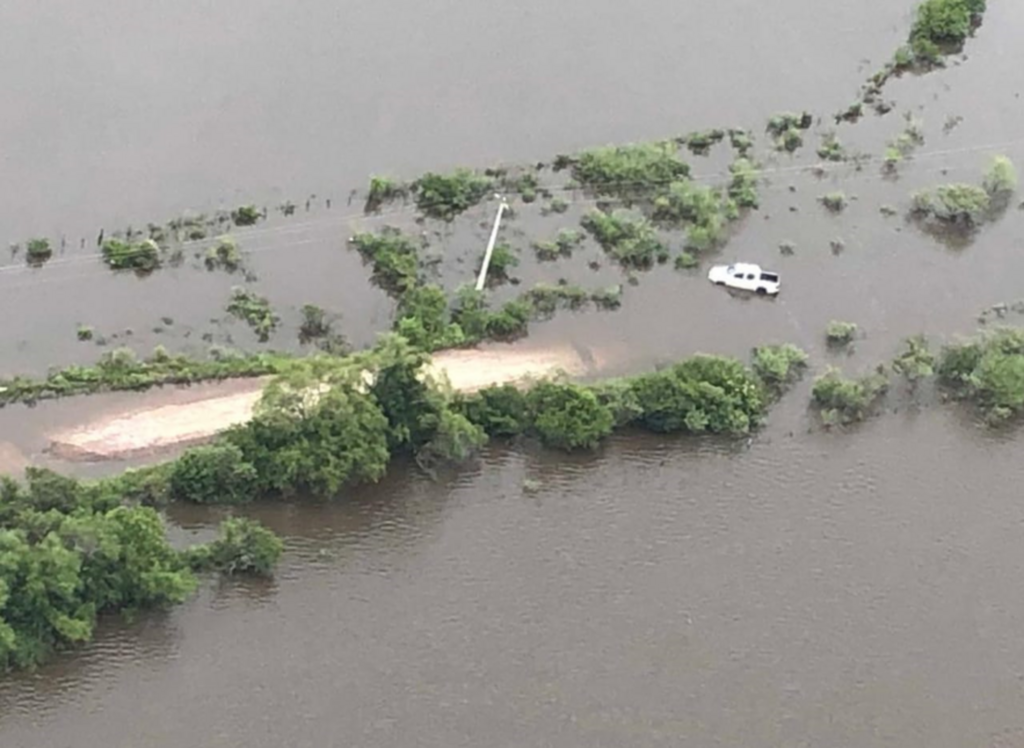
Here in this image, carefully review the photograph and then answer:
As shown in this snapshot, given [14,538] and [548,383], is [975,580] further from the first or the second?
[14,538]

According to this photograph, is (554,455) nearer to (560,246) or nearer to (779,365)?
(779,365)

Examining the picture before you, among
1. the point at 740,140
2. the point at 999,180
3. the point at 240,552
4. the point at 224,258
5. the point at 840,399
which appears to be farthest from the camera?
the point at 740,140

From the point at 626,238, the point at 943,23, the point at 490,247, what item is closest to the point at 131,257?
the point at 490,247

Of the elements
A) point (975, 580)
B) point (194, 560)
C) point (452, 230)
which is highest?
point (452, 230)

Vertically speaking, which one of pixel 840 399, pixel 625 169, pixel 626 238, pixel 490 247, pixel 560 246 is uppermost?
pixel 625 169

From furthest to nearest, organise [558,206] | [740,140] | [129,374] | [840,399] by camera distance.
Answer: [740,140] < [558,206] < [840,399] < [129,374]

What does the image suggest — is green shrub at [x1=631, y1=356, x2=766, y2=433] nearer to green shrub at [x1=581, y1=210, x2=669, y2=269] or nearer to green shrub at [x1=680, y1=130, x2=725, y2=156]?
green shrub at [x1=581, y1=210, x2=669, y2=269]

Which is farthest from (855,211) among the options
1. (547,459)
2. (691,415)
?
(547,459)
